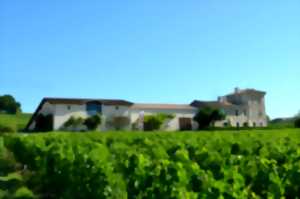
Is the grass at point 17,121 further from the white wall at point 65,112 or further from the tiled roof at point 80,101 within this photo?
the tiled roof at point 80,101

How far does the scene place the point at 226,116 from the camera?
63656 mm

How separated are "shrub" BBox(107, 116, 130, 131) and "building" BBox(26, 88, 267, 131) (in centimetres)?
24

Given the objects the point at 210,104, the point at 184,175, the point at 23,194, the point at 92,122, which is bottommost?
the point at 23,194

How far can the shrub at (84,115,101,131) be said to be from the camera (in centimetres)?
5244

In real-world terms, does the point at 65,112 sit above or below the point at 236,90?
below

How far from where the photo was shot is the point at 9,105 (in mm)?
91875

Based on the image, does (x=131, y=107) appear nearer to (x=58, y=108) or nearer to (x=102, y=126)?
(x=102, y=126)

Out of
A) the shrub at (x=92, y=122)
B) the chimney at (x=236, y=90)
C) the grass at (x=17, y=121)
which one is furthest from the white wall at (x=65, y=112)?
the chimney at (x=236, y=90)

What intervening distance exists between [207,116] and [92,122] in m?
15.7

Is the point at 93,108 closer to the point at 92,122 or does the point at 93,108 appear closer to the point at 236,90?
the point at 92,122

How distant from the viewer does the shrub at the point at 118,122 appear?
54.8m

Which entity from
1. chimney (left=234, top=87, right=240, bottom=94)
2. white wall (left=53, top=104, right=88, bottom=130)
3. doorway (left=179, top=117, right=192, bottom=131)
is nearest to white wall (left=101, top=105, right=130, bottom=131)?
white wall (left=53, top=104, right=88, bottom=130)

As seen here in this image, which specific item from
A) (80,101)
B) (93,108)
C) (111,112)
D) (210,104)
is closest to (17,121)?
(80,101)

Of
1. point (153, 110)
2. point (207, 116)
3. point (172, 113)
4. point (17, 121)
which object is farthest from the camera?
point (17, 121)
